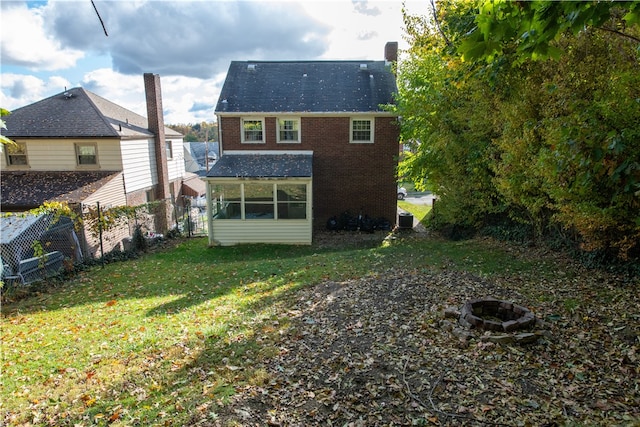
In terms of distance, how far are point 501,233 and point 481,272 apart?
4.12m

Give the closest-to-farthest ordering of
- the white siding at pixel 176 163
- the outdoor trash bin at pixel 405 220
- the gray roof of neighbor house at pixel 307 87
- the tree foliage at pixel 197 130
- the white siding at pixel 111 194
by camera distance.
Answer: the white siding at pixel 111 194, the gray roof of neighbor house at pixel 307 87, the outdoor trash bin at pixel 405 220, the white siding at pixel 176 163, the tree foliage at pixel 197 130

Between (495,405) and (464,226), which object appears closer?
(495,405)

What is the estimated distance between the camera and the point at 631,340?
15.5 feet

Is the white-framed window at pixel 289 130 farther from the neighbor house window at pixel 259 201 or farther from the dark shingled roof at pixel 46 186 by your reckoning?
the dark shingled roof at pixel 46 186

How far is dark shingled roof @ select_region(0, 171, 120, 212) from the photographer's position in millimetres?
14831

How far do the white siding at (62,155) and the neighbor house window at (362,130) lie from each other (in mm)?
10837

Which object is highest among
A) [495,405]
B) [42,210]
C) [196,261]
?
[42,210]

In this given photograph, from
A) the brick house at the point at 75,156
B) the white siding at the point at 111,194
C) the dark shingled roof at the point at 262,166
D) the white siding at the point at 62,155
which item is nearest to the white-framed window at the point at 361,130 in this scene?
the dark shingled roof at the point at 262,166

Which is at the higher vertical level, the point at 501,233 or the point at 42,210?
the point at 42,210

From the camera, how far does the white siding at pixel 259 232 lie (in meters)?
15.2

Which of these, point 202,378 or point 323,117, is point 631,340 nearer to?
point 202,378

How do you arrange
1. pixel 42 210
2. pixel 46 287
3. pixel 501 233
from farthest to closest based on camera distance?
1. pixel 501 233
2. pixel 42 210
3. pixel 46 287

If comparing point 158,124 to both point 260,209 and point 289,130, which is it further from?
point 260,209

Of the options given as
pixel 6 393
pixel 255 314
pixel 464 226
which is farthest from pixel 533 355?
pixel 464 226
